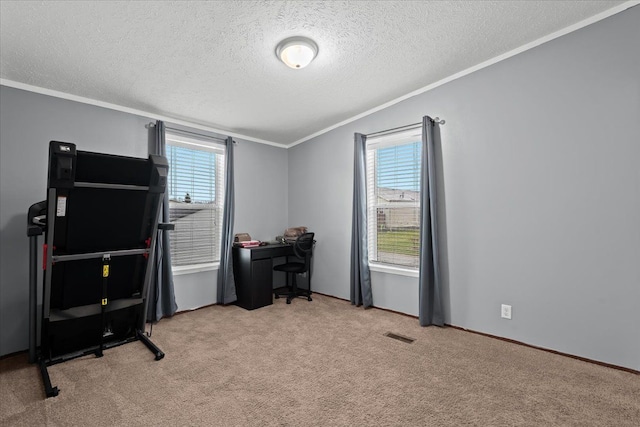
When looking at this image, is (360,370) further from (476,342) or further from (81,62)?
(81,62)

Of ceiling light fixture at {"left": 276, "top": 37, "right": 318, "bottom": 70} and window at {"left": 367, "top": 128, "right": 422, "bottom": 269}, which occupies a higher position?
ceiling light fixture at {"left": 276, "top": 37, "right": 318, "bottom": 70}

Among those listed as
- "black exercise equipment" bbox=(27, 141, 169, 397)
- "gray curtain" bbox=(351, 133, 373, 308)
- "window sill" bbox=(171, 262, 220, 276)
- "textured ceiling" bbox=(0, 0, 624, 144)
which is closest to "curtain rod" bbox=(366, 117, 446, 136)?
"gray curtain" bbox=(351, 133, 373, 308)

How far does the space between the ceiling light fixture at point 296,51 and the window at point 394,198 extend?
1.63 m

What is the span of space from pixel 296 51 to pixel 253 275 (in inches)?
108

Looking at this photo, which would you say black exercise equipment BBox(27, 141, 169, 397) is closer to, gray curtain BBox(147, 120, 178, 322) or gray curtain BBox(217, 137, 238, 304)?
gray curtain BBox(147, 120, 178, 322)

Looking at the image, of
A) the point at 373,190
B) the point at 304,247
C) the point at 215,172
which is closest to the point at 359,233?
the point at 373,190

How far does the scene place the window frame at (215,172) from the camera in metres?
3.81

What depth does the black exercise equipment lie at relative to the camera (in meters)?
2.13

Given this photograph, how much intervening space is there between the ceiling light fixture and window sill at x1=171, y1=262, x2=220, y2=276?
9.36 ft

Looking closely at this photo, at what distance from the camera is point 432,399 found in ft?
6.28

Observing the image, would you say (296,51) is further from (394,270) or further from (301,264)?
(301,264)

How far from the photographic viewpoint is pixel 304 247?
4293 mm

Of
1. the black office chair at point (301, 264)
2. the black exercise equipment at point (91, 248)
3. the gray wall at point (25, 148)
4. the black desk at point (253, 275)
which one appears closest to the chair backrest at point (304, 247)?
the black office chair at point (301, 264)

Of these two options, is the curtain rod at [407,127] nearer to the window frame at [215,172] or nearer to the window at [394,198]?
the window at [394,198]
